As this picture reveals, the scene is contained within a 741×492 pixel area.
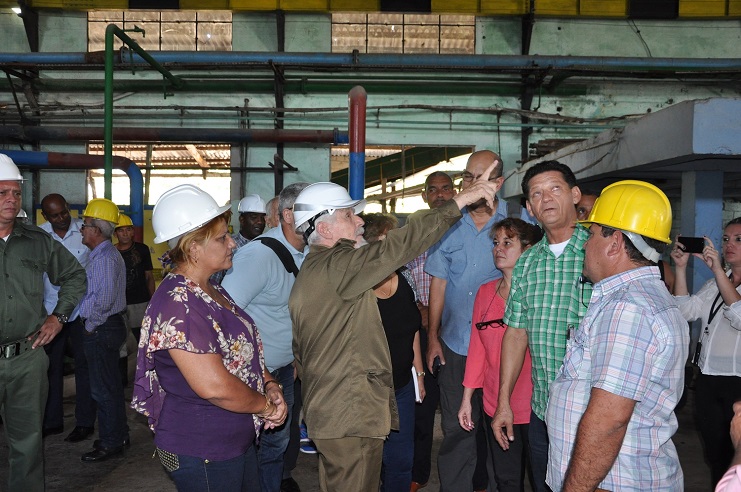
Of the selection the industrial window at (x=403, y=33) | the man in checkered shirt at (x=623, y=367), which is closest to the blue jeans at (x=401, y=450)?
the man in checkered shirt at (x=623, y=367)

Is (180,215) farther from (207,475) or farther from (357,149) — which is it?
(357,149)

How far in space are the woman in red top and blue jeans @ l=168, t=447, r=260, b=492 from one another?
157 centimetres

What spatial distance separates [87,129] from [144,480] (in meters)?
7.76

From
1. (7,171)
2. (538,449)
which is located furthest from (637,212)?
(7,171)

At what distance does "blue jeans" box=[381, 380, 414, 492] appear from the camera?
11.6 feet

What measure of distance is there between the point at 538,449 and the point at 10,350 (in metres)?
2.90

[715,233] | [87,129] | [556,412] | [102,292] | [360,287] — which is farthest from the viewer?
[87,129]

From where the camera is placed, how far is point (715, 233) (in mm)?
6781

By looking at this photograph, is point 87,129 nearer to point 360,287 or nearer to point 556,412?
point 360,287

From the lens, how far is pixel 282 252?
12.3 feet

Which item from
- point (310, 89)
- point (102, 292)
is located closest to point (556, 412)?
point (102, 292)

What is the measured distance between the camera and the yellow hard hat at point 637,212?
82.3 inches

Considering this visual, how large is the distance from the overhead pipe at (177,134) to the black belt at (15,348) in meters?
7.75

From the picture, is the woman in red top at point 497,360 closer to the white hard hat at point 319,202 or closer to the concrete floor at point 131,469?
the white hard hat at point 319,202
